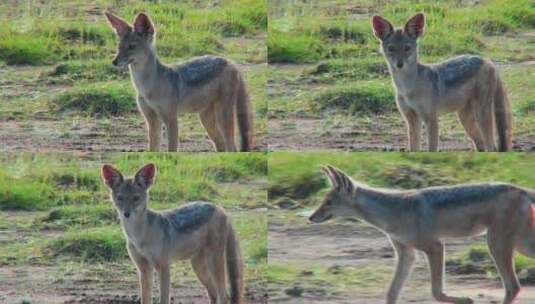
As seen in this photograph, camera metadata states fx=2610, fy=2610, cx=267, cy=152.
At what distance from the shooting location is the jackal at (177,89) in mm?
21734

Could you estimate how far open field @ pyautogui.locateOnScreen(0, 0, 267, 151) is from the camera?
81.8 ft

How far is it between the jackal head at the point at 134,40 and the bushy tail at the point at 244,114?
1.12m

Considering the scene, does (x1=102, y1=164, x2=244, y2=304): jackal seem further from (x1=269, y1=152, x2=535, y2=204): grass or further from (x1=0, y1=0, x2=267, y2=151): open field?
(x1=0, y1=0, x2=267, y2=151): open field

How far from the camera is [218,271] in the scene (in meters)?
21.0

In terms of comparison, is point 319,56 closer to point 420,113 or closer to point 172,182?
point 172,182

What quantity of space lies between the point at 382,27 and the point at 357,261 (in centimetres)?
220

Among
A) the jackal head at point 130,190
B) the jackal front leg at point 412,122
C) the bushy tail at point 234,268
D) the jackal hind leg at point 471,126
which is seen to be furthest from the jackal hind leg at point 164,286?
the jackal hind leg at point 471,126

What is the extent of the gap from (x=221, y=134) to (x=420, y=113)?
1.97m

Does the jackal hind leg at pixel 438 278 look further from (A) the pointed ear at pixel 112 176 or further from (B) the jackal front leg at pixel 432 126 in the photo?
(A) the pointed ear at pixel 112 176

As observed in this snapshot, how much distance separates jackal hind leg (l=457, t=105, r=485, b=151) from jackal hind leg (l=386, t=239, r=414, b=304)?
2282 millimetres

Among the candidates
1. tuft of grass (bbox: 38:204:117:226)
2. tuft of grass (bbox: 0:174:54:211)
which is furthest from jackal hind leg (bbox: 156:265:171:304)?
tuft of grass (bbox: 0:174:54:211)

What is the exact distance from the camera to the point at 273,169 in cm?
2445

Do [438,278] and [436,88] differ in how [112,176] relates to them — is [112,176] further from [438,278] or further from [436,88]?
[436,88]

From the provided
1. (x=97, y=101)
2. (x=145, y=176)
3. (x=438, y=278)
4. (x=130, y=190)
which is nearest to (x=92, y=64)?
(x=97, y=101)
